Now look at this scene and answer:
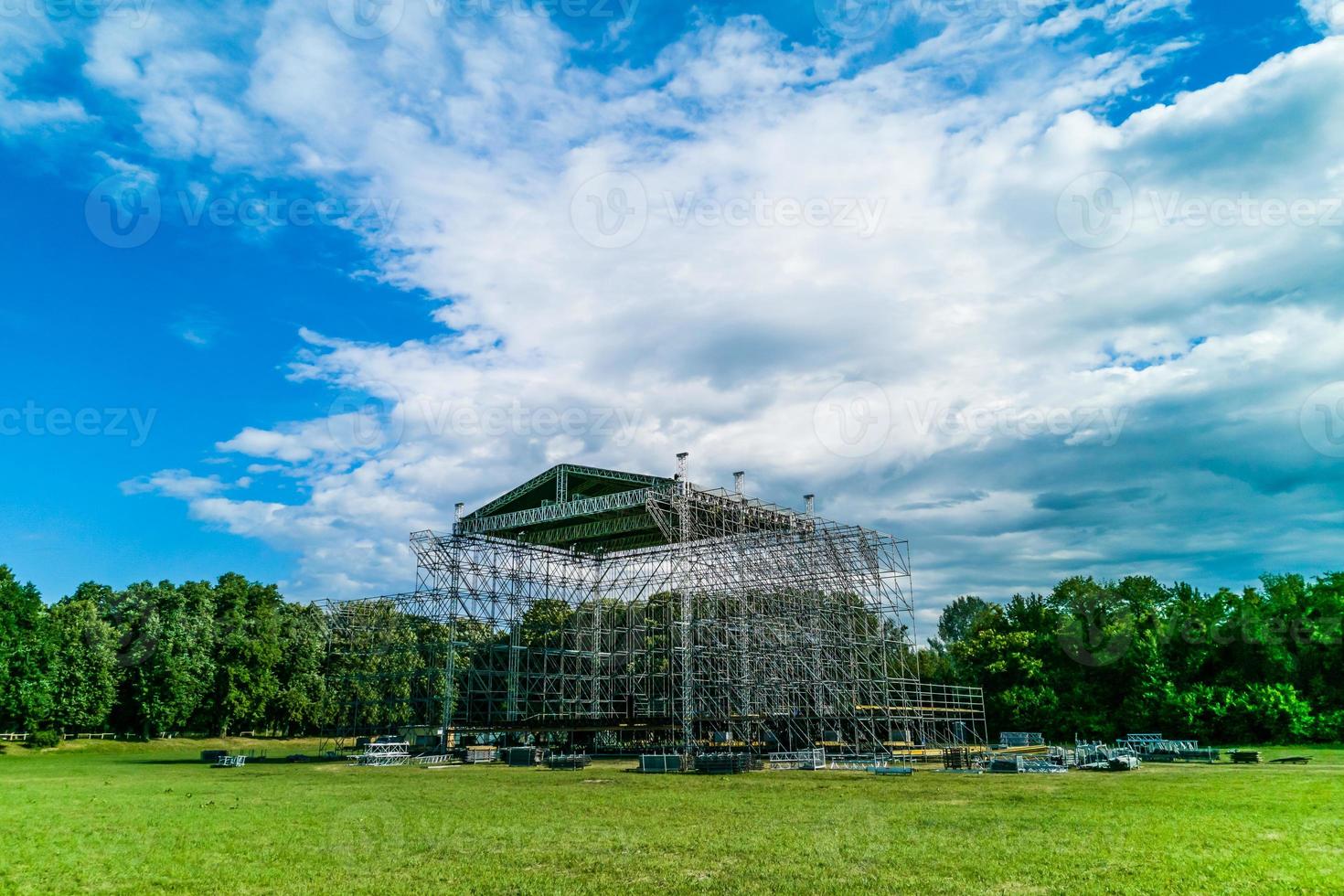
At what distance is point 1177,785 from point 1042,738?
102 feet

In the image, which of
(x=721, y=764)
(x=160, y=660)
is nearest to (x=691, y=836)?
(x=721, y=764)

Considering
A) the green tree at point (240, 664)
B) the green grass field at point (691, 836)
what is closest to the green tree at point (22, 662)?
the green tree at point (240, 664)

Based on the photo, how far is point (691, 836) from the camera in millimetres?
15117

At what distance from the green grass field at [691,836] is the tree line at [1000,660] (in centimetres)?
2255

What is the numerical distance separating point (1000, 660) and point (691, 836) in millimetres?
44333

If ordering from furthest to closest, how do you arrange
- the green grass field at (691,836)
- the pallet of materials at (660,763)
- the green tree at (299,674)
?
the green tree at (299,674), the pallet of materials at (660,763), the green grass field at (691,836)

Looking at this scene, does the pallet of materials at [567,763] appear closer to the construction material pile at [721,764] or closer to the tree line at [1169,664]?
the construction material pile at [721,764]

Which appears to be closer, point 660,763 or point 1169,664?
point 660,763

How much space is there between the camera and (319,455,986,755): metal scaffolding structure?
41.7m

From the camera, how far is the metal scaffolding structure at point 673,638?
41.7 metres

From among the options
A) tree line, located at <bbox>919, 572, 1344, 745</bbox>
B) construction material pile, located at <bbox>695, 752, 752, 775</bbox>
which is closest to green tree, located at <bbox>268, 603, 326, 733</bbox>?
construction material pile, located at <bbox>695, 752, 752, 775</bbox>

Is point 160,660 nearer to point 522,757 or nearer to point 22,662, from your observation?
point 22,662

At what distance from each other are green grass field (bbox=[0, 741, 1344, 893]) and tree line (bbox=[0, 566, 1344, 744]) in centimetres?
2255

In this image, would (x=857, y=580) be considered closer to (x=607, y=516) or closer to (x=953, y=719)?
(x=953, y=719)
